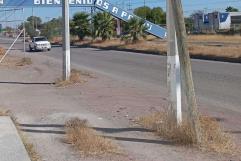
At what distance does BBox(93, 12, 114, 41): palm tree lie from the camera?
221 ft

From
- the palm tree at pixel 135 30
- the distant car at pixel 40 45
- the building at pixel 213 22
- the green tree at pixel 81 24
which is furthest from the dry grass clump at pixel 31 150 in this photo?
the building at pixel 213 22

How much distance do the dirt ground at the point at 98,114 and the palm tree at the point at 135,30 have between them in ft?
118

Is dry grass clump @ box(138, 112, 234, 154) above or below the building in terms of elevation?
below

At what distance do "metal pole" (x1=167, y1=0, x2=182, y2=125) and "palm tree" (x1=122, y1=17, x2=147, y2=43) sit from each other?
47.5 m

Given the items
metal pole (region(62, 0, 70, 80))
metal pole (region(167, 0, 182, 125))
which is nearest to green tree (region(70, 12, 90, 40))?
metal pole (region(62, 0, 70, 80))

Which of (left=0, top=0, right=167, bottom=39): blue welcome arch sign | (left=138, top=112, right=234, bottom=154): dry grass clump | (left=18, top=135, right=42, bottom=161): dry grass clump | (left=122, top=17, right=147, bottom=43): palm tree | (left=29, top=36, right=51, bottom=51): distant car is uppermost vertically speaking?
(left=0, top=0, right=167, bottom=39): blue welcome arch sign

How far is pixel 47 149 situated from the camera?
312 inches

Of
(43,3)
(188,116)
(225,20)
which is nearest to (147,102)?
(188,116)

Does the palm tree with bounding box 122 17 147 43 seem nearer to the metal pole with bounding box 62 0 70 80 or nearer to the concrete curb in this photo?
the metal pole with bounding box 62 0 70 80

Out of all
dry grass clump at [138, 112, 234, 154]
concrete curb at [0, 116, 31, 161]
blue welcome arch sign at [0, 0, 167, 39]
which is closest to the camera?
concrete curb at [0, 116, 31, 161]

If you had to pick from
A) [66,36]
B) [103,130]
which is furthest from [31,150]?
[66,36]

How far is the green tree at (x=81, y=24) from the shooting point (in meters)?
76.8

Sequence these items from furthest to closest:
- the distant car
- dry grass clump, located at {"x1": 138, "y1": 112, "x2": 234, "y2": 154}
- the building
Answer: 1. the building
2. the distant car
3. dry grass clump, located at {"x1": 138, "y1": 112, "x2": 234, "y2": 154}

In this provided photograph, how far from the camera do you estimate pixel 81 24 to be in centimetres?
7750
